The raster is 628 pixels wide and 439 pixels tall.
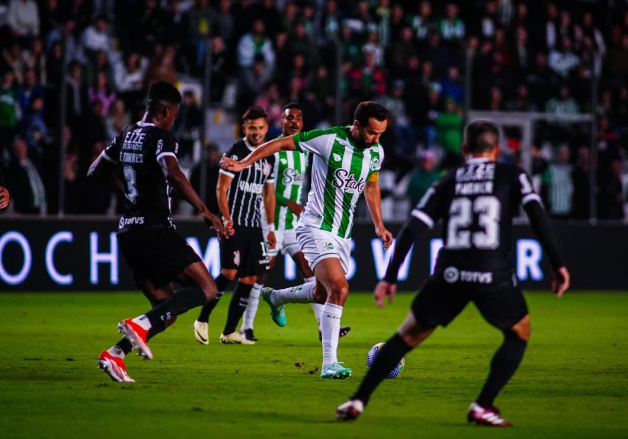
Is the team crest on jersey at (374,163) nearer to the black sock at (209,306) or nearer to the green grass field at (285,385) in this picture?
the green grass field at (285,385)

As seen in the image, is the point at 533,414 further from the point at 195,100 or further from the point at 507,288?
the point at 195,100

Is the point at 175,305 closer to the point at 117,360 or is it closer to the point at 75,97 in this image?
the point at 117,360

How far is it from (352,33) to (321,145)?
12.2 m

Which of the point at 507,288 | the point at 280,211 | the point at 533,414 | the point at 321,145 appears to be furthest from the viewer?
the point at 280,211

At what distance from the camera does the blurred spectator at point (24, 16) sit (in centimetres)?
1881

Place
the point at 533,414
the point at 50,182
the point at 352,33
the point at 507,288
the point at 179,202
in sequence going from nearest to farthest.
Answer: the point at 507,288, the point at 533,414, the point at 50,182, the point at 179,202, the point at 352,33

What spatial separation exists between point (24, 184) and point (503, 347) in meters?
11.4

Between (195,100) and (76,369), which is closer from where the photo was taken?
(76,369)

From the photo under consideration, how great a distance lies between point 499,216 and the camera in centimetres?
693

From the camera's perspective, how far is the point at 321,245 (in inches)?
371

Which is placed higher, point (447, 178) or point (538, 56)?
point (538, 56)

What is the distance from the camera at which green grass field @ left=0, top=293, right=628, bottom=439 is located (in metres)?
6.80

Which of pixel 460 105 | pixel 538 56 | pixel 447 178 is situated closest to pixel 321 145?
pixel 447 178

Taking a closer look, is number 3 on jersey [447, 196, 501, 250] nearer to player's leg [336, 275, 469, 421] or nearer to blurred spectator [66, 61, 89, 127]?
player's leg [336, 275, 469, 421]
